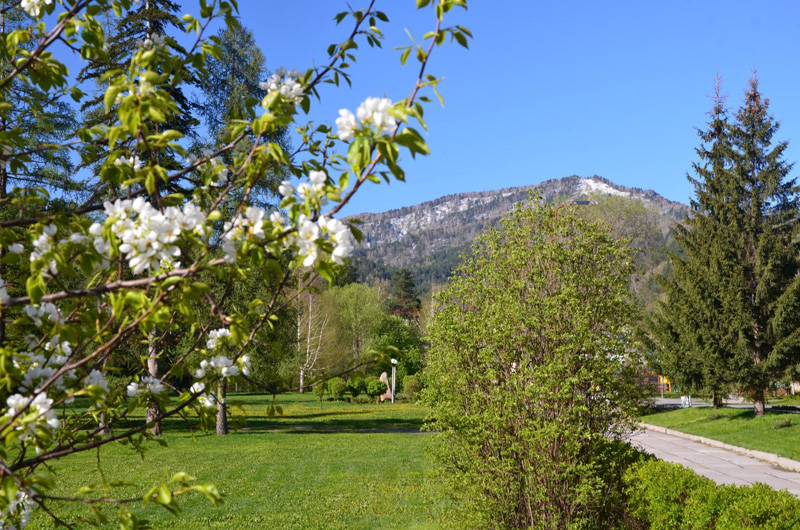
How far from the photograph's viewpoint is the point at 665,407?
24.1 m

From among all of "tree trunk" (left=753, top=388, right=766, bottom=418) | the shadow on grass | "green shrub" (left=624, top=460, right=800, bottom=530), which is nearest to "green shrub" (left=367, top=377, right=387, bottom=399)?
the shadow on grass

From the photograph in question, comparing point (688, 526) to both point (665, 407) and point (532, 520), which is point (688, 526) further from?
point (665, 407)

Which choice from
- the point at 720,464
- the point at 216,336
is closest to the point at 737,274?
the point at 720,464

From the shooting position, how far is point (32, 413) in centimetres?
171

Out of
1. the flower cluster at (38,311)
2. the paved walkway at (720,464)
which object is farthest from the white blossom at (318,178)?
the paved walkway at (720,464)

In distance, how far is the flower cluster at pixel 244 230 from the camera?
170 cm

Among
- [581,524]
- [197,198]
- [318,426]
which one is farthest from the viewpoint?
[318,426]

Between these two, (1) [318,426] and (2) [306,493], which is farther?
(1) [318,426]

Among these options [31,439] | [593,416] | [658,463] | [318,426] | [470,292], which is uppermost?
[470,292]

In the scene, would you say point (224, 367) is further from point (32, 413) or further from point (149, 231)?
point (149, 231)

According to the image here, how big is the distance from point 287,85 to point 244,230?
22.3 inches

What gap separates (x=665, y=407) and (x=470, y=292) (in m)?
21.3

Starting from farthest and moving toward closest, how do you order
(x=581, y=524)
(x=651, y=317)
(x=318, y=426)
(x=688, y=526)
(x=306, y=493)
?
(x=318, y=426), (x=651, y=317), (x=306, y=493), (x=581, y=524), (x=688, y=526)

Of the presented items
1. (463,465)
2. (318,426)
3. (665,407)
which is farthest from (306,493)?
(665,407)
